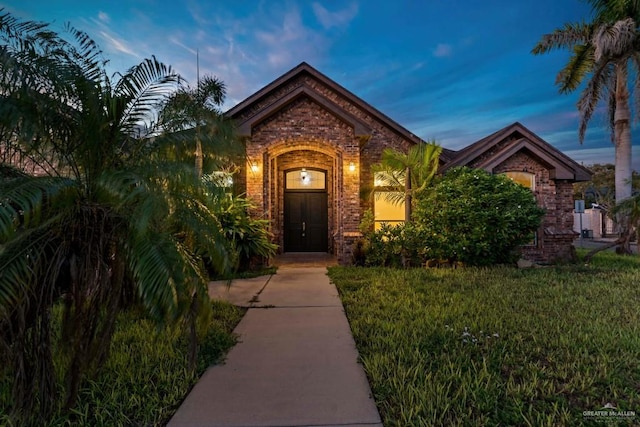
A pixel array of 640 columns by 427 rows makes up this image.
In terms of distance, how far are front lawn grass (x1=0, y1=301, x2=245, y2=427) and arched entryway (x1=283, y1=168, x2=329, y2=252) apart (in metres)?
8.17

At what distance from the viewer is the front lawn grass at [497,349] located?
8.36 ft

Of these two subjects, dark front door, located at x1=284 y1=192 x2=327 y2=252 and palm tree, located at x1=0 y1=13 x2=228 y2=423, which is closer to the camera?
palm tree, located at x1=0 y1=13 x2=228 y2=423

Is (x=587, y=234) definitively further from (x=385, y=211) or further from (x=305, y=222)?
(x=305, y=222)

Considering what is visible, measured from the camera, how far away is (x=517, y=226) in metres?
8.53

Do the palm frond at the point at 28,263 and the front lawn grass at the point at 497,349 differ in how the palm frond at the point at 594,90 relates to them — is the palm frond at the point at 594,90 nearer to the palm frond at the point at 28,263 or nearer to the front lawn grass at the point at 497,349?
the front lawn grass at the point at 497,349

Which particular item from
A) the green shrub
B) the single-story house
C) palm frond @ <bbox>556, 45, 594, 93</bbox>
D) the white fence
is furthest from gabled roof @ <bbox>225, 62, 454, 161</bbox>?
the white fence

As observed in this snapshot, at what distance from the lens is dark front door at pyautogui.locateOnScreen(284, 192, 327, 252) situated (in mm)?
12406

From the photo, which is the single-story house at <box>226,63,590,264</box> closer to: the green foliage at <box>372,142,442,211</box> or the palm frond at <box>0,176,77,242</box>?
the green foliage at <box>372,142,442,211</box>

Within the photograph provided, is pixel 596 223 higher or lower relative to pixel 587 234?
higher

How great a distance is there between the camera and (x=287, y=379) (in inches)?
120

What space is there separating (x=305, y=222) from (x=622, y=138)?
13.5 metres

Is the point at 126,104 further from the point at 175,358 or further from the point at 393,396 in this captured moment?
the point at 393,396

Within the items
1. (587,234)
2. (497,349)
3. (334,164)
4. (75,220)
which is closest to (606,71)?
(334,164)

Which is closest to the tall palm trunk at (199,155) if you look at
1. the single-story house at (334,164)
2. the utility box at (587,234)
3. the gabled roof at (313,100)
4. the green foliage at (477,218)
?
the single-story house at (334,164)
